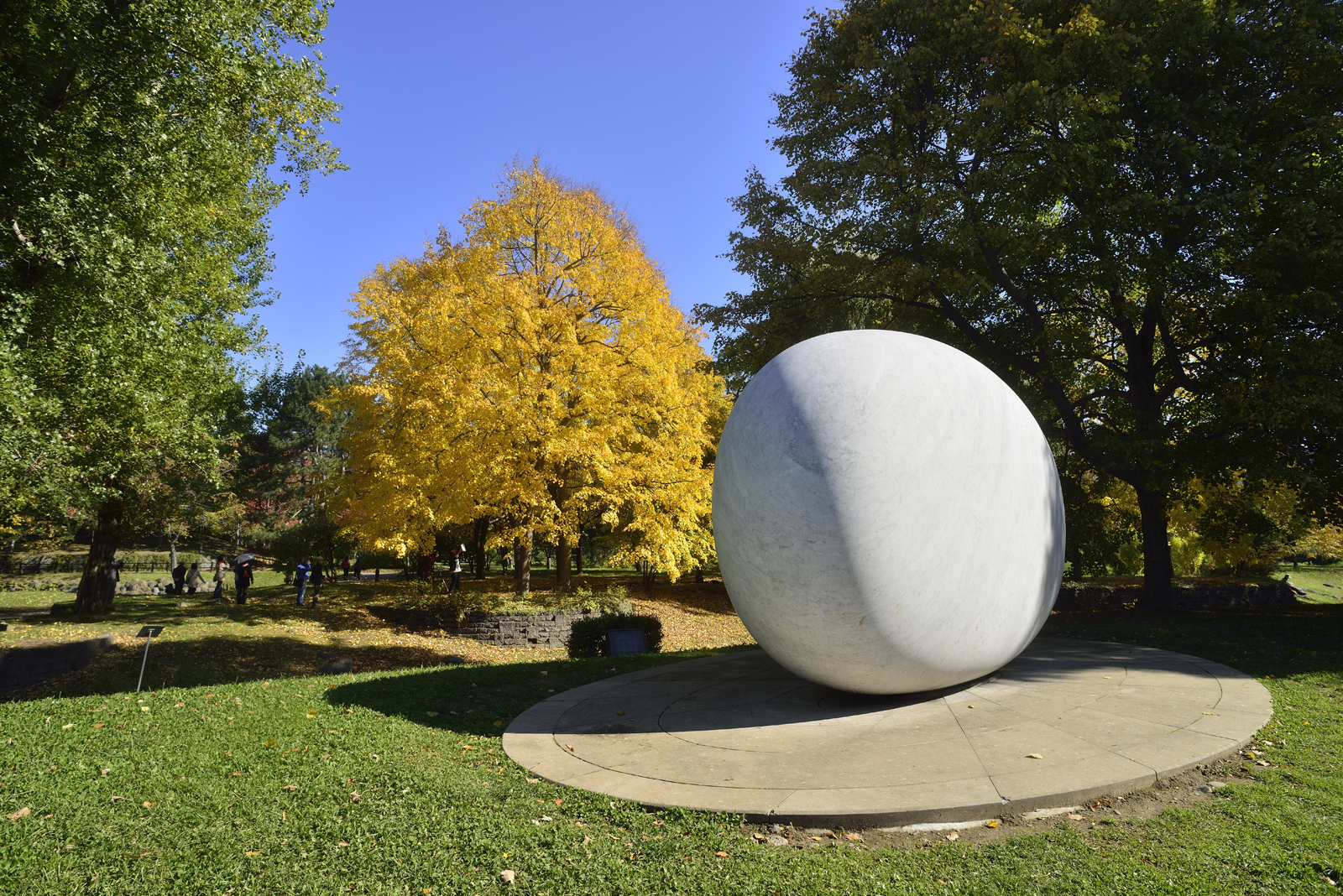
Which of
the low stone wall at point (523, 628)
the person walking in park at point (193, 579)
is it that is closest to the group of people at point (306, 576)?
the low stone wall at point (523, 628)

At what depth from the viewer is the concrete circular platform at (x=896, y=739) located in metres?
4.65

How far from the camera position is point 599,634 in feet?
43.7

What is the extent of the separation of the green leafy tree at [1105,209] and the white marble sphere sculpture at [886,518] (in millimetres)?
8094

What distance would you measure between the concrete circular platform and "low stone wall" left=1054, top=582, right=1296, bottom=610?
11.5 m

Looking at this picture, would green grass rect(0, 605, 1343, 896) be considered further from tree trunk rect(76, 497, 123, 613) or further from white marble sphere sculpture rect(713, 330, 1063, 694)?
tree trunk rect(76, 497, 123, 613)

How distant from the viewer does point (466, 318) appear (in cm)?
1655

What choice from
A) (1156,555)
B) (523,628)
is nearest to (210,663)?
(523,628)

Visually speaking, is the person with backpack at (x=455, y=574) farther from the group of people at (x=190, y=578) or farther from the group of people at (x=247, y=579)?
the group of people at (x=190, y=578)

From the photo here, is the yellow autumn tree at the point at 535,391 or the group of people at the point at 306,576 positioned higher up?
the yellow autumn tree at the point at 535,391

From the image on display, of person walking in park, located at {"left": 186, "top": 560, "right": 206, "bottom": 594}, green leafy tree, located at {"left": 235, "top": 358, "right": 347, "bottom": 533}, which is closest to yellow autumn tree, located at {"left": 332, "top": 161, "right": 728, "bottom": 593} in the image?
person walking in park, located at {"left": 186, "top": 560, "right": 206, "bottom": 594}

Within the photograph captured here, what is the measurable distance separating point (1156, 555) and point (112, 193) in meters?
21.2

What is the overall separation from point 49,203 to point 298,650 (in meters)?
10.8

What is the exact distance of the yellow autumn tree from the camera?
50.7ft

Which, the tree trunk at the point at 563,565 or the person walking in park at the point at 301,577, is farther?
the person walking in park at the point at 301,577
